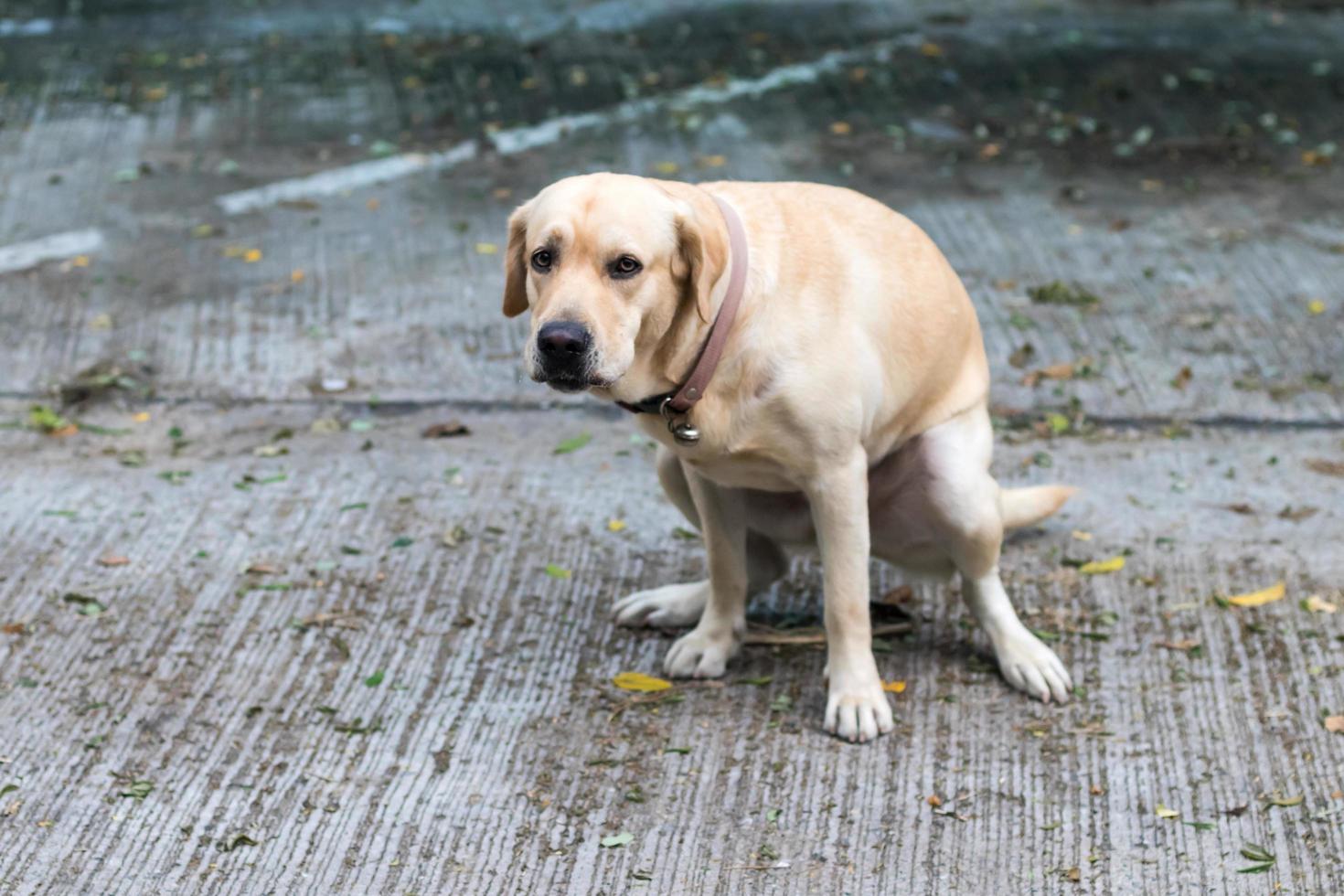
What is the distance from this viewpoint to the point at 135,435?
16.0 ft

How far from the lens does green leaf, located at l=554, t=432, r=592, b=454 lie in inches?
189

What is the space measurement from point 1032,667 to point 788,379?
39.0 inches

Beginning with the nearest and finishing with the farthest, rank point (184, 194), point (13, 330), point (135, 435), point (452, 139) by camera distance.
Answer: point (135, 435), point (13, 330), point (184, 194), point (452, 139)

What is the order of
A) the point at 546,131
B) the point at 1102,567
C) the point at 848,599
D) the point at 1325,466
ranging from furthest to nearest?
the point at 546,131 < the point at 1325,466 < the point at 1102,567 < the point at 848,599

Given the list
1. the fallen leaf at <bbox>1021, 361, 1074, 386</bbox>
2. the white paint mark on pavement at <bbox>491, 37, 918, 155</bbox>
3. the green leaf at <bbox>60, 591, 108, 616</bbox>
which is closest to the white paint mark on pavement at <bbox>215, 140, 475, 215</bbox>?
the white paint mark on pavement at <bbox>491, 37, 918, 155</bbox>

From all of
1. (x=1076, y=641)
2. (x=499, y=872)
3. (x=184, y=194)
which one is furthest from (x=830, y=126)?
(x=499, y=872)

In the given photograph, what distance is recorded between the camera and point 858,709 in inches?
130

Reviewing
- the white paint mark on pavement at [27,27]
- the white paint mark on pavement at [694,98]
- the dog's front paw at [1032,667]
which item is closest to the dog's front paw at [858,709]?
the dog's front paw at [1032,667]

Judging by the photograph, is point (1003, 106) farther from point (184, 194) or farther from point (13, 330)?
point (13, 330)

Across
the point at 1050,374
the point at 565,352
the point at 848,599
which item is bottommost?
the point at 1050,374

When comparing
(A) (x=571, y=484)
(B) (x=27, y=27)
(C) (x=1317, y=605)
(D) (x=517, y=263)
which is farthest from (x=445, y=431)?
(B) (x=27, y=27)

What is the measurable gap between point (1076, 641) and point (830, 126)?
13.6 feet

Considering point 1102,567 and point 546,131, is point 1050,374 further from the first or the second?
point 546,131

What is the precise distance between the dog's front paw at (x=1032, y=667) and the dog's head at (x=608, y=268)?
1213 mm
